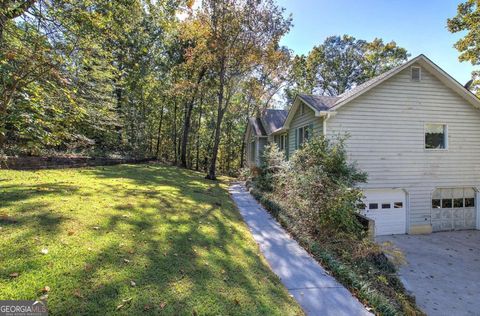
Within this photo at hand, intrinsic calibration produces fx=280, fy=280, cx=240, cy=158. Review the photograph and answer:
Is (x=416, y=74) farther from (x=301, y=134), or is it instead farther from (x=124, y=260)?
(x=124, y=260)

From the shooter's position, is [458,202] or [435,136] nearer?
[435,136]

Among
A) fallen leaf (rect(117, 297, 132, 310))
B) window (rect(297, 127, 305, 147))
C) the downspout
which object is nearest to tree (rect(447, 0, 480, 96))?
the downspout

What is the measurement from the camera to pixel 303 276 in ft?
16.6

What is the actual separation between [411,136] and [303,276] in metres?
10.1

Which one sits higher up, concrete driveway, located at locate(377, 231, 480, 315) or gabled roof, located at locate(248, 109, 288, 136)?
gabled roof, located at locate(248, 109, 288, 136)

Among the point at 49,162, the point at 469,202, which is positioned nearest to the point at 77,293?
the point at 49,162

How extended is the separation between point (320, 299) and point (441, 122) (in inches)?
470

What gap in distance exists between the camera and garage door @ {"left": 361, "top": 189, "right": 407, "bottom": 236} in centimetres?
1212

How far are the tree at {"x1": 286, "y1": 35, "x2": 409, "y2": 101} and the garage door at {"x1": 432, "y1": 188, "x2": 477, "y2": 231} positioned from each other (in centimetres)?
2187

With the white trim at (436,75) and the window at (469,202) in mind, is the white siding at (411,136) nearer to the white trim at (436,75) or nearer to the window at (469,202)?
the white trim at (436,75)

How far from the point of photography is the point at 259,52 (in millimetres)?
16344

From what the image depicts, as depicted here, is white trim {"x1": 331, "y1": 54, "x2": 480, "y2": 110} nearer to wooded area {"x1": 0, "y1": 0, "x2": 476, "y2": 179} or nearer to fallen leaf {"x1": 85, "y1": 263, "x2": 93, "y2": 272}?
wooded area {"x1": 0, "y1": 0, "x2": 476, "y2": 179}

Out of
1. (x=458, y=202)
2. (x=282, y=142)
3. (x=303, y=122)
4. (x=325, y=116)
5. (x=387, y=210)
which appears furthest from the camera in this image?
(x=282, y=142)

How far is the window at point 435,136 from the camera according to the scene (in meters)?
12.6
